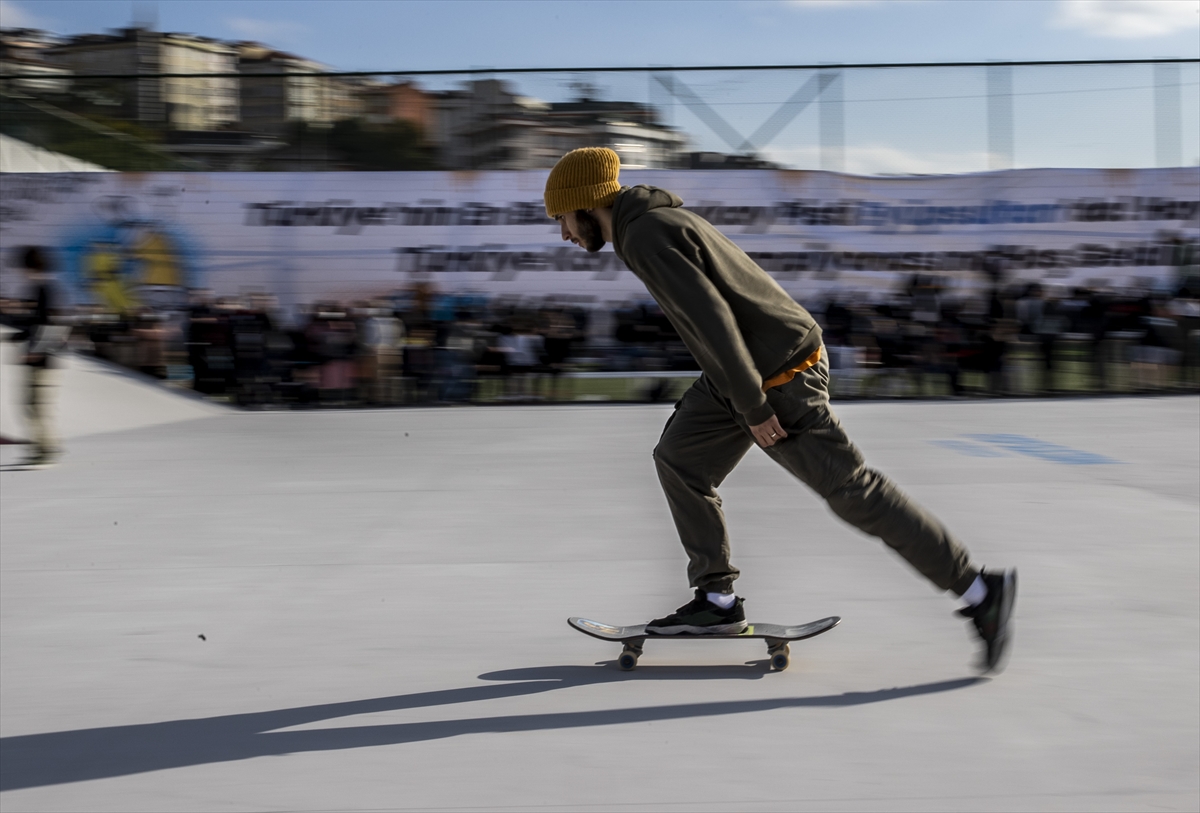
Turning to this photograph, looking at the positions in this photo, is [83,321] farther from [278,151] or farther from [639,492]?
[639,492]

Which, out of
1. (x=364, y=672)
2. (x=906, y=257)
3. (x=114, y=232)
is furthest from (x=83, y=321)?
(x=364, y=672)

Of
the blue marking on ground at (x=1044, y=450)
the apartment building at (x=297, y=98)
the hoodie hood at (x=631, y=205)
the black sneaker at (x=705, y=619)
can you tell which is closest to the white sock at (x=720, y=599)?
the black sneaker at (x=705, y=619)

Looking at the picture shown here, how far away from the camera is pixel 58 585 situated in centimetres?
442

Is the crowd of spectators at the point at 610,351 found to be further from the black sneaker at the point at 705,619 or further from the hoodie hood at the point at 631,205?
the hoodie hood at the point at 631,205

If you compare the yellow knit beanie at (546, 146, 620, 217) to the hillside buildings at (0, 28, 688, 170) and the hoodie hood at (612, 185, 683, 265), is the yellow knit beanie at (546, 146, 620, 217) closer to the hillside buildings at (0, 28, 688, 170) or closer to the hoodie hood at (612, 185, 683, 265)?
the hoodie hood at (612, 185, 683, 265)

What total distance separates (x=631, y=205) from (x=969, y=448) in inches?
254

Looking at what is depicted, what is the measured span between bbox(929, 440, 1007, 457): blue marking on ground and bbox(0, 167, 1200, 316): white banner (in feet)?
27.1

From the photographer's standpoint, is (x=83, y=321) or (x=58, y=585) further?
(x=83, y=321)

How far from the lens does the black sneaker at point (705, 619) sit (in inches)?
126

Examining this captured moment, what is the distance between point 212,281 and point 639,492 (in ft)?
41.8

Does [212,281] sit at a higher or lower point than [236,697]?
higher

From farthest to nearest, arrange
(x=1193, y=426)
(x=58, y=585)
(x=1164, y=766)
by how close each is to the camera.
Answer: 1. (x=1193, y=426)
2. (x=58, y=585)
3. (x=1164, y=766)

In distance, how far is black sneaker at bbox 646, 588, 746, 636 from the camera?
10.5ft

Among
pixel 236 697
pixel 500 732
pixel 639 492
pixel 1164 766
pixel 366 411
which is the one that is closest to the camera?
pixel 1164 766
